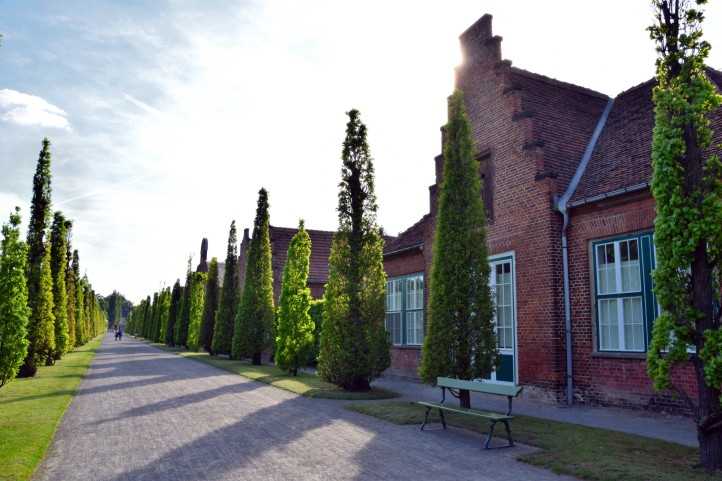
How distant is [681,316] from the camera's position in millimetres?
7266

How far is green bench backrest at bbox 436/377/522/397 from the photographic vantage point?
8453 millimetres

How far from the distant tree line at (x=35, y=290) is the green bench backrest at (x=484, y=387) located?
10757 millimetres

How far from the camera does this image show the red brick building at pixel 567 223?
11.7 metres

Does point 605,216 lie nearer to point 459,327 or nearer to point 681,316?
point 459,327

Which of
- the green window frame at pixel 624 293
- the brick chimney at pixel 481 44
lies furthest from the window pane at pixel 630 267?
the brick chimney at pixel 481 44

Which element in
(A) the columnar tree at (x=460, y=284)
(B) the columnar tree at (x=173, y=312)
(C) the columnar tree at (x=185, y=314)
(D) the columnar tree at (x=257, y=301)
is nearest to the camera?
(A) the columnar tree at (x=460, y=284)

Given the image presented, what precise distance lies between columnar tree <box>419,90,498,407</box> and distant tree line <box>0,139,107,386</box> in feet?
34.6

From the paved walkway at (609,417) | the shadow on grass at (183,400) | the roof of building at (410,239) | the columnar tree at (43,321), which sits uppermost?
the roof of building at (410,239)

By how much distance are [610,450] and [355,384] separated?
826 centimetres

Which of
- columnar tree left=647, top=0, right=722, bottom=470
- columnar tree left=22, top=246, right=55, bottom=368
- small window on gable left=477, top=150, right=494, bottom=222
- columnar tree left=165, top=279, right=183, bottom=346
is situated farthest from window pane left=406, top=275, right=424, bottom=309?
columnar tree left=165, top=279, right=183, bottom=346

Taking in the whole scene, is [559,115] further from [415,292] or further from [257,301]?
[257,301]

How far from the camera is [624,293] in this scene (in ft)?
38.9

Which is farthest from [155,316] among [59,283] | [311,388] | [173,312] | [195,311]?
[311,388]

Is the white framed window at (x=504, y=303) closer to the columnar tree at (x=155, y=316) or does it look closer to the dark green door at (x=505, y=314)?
the dark green door at (x=505, y=314)
